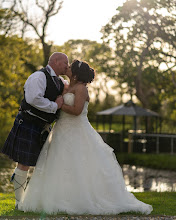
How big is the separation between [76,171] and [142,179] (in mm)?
7932

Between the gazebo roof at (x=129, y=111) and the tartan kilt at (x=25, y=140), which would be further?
the gazebo roof at (x=129, y=111)

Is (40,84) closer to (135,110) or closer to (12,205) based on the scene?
(12,205)

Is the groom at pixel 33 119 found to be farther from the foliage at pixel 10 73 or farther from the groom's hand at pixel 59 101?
the foliage at pixel 10 73

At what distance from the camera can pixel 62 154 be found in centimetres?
549

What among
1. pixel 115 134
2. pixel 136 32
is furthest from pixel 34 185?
pixel 115 134

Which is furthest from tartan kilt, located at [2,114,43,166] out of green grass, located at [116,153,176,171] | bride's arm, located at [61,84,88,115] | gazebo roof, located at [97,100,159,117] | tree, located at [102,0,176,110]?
gazebo roof, located at [97,100,159,117]

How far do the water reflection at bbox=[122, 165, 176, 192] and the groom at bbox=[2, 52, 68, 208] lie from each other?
558 cm

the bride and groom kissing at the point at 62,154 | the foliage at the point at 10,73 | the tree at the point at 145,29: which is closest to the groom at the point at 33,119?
the bride and groom kissing at the point at 62,154

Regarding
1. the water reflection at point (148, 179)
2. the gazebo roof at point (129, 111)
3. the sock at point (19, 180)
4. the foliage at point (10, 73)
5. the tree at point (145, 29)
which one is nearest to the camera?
the sock at point (19, 180)

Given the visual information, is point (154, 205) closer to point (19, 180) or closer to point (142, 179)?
point (19, 180)

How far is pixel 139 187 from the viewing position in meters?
11.4

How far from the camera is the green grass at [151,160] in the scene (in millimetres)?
15867

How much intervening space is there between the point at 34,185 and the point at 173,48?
588 cm

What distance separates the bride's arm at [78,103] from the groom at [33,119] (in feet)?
0.35
